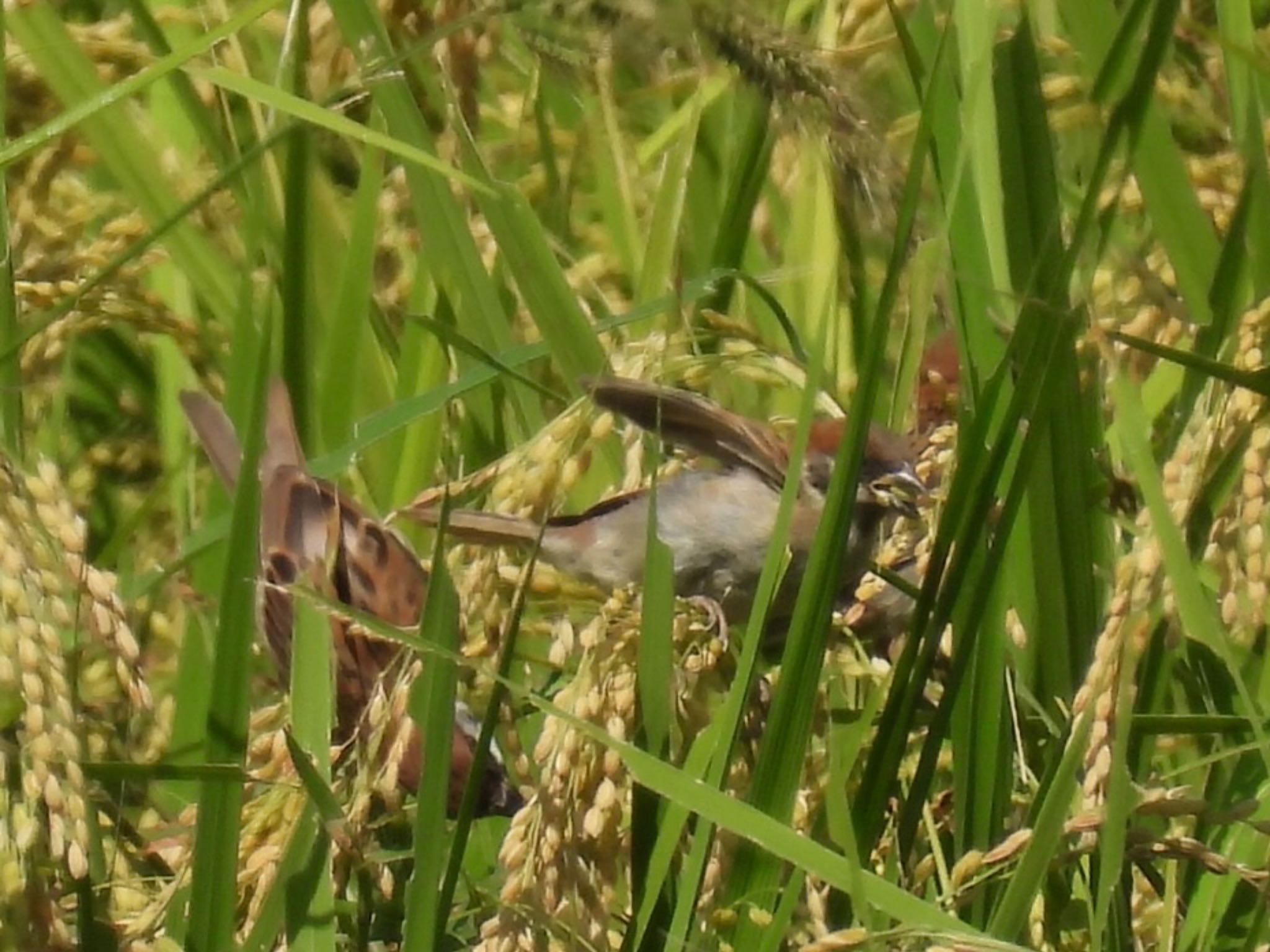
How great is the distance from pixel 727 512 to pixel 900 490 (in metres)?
0.79

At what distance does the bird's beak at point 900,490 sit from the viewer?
2223 millimetres

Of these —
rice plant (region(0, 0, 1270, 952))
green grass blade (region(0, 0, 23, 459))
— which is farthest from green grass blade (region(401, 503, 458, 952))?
green grass blade (region(0, 0, 23, 459))

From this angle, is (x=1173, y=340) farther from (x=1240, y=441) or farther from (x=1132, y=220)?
(x=1132, y=220)

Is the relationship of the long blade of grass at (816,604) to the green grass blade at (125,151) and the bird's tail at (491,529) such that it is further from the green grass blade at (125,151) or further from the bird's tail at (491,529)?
the green grass blade at (125,151)

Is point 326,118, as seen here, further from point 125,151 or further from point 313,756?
point 125,151

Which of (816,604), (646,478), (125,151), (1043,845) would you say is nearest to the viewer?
(1043,845)

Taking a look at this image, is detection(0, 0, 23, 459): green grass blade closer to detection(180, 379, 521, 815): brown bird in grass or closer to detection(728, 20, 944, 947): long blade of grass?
detection(180, 379, 521, 815): brown bird in grass

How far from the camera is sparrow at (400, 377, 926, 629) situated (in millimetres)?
2230

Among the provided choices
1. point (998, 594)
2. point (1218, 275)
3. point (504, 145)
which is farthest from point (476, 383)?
point (504, 145)

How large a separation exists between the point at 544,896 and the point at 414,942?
0.31ft

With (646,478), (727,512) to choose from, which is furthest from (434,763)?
(727,512)

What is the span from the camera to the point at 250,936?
4.28 feet

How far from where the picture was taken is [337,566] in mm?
2689

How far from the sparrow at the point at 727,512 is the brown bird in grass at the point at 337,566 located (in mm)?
210
